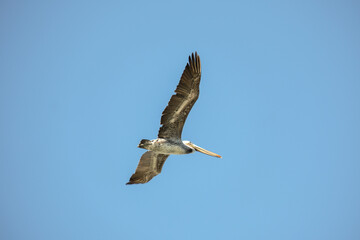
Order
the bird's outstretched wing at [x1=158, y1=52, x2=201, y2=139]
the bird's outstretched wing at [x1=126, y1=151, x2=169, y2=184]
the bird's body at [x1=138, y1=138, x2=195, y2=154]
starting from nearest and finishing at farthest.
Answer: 1. the bird's outstretched wing at [x1=158, y1=52, x2=201, y2=139]
2. the bird's body at [x1=138, y1=138, x2=195, y2=154]
3. the bird's outstretched wing at [x1=126, y1=151, x2=169, y2=184]

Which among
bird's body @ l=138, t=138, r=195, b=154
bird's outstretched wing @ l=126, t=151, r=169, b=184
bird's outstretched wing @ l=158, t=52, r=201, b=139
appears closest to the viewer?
bird's outstretched wing @ l=158, t=52, r=201, b=139

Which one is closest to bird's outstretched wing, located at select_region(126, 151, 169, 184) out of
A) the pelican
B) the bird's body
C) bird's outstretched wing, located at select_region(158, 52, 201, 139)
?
the pelican

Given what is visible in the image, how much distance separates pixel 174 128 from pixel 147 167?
1991 mm

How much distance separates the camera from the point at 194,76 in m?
11.9

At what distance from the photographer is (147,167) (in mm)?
13617

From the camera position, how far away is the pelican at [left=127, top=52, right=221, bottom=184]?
1184 centimetres

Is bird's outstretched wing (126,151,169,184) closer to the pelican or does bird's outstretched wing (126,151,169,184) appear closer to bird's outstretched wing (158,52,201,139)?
the pelican

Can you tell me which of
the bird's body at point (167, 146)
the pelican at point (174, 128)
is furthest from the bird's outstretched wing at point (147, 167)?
the bird's body at point (167, 146)

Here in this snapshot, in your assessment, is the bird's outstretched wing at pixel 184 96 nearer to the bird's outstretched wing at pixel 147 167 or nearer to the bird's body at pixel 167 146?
the bird's body at pixel 167 146

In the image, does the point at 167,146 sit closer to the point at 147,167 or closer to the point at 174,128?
the point at 174,128

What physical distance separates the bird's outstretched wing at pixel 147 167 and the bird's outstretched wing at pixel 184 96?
1384mm

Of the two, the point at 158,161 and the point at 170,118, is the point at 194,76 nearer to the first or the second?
the point at 170,118

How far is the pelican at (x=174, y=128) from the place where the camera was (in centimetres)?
1184

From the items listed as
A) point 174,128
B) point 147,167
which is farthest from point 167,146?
point 147,167
